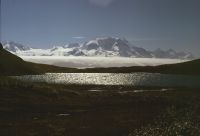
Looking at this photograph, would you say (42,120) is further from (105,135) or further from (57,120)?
(105,135)

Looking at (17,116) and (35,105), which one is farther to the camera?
(35,105)

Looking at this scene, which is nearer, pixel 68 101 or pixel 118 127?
pixel 118 127

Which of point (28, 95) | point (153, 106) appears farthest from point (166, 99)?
point (28, 95)

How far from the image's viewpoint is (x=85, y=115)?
190ft

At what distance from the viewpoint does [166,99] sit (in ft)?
254

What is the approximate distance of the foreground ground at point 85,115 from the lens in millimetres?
45031

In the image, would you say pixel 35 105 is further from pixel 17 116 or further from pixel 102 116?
pixel 102 116

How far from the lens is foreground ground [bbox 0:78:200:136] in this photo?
45031mm

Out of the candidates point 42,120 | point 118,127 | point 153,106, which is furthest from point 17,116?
point 153,106

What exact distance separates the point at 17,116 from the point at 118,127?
16053 millimetres

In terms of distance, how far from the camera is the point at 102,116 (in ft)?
188

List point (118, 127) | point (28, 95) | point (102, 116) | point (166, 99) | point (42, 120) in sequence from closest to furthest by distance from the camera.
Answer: point (118, 127)
point (42, 120)
point (102, 116)
point (28, 95)
point (166, 99)

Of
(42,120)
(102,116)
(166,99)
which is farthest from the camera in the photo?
(166,99)

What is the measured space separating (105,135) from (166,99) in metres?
36.0
